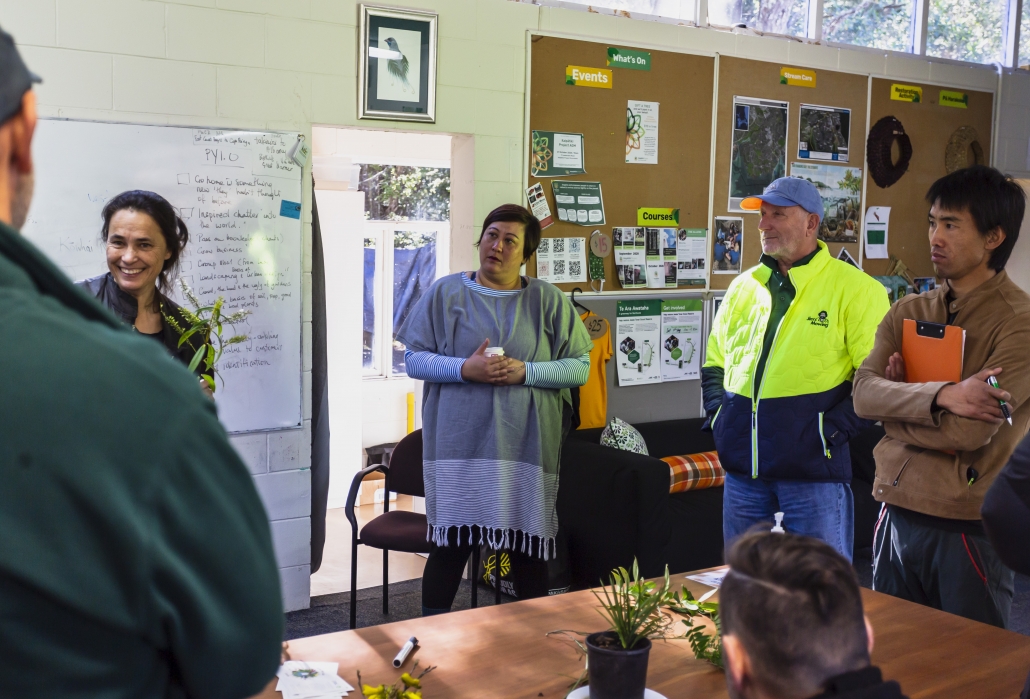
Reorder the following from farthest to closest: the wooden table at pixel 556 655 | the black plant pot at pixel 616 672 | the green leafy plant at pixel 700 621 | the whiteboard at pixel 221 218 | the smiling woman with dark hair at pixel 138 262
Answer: the whiteboard at pixel 221 218 < the smiling woman with dark hair at pixel 138 262 < the green leafy plant at pixel 700 621 < the wooden table at pixel 556 655 < the black plant pot at pixel 616 672

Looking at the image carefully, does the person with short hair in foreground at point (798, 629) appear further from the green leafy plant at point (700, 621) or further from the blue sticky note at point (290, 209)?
the blue sticky note at point (290, 209)

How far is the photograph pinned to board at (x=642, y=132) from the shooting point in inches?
182

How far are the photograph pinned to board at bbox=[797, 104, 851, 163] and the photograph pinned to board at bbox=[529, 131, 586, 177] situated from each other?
1.44 metres

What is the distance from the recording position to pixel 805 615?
1054mm

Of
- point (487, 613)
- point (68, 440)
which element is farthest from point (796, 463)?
point (68, 440)

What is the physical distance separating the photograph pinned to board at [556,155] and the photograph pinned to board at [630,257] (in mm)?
398

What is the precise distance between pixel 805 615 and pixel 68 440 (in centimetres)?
80

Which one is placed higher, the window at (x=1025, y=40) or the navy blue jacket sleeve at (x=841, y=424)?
the window at (x=1025, y=40)

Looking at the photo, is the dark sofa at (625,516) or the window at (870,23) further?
the window at (870,23)

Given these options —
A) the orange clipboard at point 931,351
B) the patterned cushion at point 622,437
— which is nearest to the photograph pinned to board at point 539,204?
the patterned cushion at point 622,437

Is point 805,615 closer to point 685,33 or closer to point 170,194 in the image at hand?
point 170,194

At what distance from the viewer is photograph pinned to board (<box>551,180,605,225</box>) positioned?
4.43 m

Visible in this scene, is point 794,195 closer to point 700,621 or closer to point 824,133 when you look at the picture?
point 700,621

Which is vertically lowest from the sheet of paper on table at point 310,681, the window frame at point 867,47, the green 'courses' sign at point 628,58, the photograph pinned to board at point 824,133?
the sheet of paper on table at point 310,681
